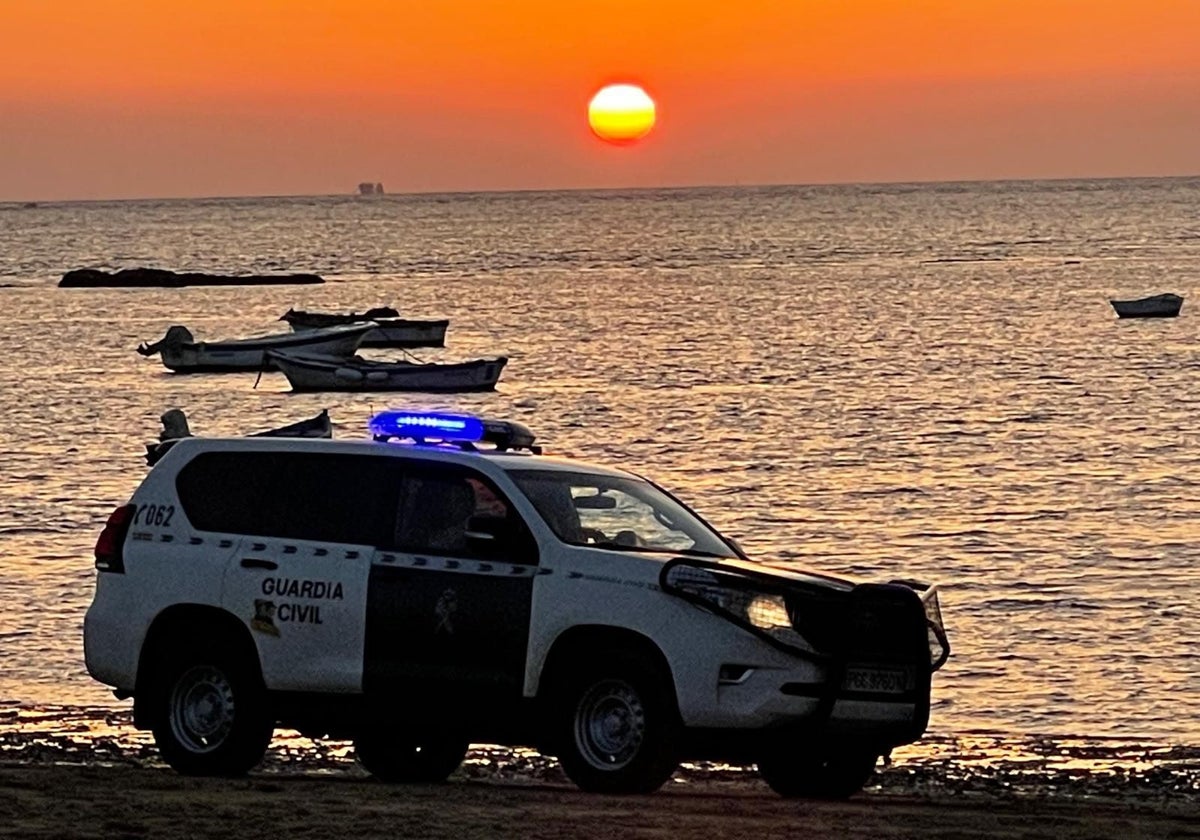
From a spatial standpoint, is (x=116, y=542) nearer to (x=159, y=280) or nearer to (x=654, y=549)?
(x=654, y=549)

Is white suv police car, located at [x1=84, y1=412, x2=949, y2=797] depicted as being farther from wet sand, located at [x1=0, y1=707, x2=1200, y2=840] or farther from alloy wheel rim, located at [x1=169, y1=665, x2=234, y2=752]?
wet sand, located at [x1=0, y1=707, x2=1200, y2=840]

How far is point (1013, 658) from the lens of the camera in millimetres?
24156

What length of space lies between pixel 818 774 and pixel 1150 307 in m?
88.8

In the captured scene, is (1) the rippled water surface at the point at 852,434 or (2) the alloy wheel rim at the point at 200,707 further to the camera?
(1) the rippled water surface at the point at 852,434

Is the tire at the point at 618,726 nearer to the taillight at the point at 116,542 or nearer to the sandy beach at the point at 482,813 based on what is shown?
the sandy beach at the point at 482,813

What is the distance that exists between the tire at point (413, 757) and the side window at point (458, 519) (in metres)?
1.56

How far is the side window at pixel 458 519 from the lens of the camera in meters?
13.4

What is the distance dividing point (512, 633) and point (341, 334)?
62.6 meters

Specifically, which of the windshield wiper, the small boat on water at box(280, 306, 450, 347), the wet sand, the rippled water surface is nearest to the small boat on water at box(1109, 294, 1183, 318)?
the rippled water surface

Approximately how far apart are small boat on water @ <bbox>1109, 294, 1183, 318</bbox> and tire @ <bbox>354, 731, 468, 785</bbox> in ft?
288

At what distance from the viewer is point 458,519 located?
13703 millimetres

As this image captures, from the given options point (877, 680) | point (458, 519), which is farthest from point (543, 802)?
point (877, 680)

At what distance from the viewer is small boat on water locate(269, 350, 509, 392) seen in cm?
6769

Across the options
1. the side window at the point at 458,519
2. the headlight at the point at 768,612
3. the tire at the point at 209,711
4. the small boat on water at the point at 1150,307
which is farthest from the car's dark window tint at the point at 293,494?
the small boat on water at the point at 1150,307
